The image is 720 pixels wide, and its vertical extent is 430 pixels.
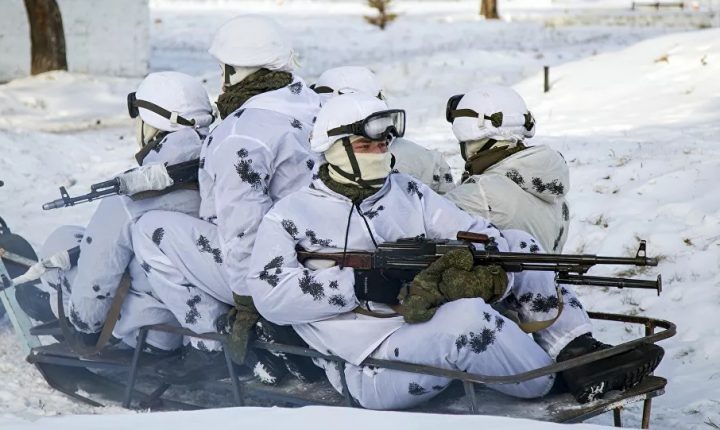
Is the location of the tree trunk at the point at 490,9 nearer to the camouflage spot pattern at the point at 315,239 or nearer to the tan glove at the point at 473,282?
the camouflage spot pattern at the point at 315,239

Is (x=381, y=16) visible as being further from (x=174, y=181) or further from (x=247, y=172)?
(x=247, y=172)

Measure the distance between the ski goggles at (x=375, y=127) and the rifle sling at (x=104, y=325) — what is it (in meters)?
1.73

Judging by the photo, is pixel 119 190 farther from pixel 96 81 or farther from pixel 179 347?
pixel 96 81

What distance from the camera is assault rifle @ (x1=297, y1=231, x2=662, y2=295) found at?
193 inches

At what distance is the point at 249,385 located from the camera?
5766 millimetres

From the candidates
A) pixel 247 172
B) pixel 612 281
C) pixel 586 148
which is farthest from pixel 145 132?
pixel 586 148

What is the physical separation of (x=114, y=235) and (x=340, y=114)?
167cm

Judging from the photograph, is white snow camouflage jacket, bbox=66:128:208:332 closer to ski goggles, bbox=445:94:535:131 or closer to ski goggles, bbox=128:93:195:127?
ski goggles, bbox=128:93:195:127

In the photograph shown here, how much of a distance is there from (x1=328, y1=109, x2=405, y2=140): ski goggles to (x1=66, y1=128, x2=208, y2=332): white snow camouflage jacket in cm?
136

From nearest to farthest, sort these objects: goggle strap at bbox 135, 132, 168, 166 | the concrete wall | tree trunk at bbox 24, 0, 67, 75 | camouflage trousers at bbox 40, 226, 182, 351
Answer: camouflage trousers at bbox 40, 226, 182, 351, goggle strap at bbox 135, 132, 168, 166, tree trunk at bbox 24, 0, 67, 75, the concrete wall

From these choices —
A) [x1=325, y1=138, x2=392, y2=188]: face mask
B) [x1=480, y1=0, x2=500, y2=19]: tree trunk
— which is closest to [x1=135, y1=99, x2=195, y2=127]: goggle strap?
[x1=325, y1=138, x2=392, y2=188]: face mask

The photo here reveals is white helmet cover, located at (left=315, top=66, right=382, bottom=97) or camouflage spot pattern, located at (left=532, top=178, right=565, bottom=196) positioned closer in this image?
camouflage spot pattern, located at (left=532, top=178, right=565, bottom=196)

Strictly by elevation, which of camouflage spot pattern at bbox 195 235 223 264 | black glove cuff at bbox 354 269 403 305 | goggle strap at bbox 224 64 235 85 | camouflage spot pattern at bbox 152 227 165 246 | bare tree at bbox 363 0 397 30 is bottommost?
bare tree at bbox 363 0 397 30

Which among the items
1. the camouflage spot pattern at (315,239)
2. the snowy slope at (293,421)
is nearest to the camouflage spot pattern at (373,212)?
the camouflage spot pattern at (315,239)
